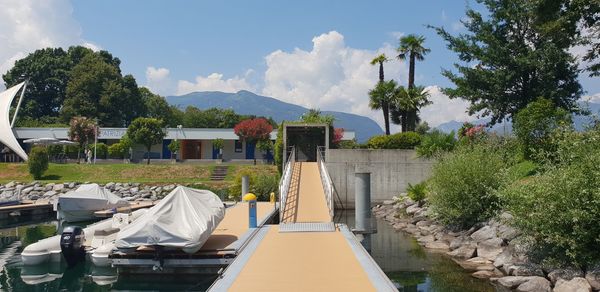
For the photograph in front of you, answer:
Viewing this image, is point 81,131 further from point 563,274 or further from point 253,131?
point 563,274

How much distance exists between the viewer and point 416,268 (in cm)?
1625

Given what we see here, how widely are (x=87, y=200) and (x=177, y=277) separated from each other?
632 inches

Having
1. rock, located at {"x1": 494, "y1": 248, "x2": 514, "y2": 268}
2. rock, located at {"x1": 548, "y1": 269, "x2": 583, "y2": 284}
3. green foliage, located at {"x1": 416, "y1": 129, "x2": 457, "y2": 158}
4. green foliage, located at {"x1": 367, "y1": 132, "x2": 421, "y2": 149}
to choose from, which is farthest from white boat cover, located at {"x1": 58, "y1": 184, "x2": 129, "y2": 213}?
rock, located at {"x1": 548, "y1": 269, "x2": 583, "y2": 284}

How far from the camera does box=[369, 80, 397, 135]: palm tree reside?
Result: 43.5 m

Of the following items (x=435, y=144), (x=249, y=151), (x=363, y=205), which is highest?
(x=435, y=144)

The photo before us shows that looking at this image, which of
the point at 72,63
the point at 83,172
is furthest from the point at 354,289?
the point at 72,63

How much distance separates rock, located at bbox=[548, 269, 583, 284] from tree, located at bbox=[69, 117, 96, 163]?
5023 cm

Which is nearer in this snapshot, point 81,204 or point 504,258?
point 504,258

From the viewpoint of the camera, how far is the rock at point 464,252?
56.4 feet

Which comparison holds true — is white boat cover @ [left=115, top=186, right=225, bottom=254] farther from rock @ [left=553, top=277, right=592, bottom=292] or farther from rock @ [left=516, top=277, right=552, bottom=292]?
rock @ [left=553, top=277, right=592, bottom=292]

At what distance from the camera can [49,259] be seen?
1698 cm

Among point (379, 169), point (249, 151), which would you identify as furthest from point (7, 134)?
point (379, 169)

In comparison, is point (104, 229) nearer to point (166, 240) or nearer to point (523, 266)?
point (166, 240)

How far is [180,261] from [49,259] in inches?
243
